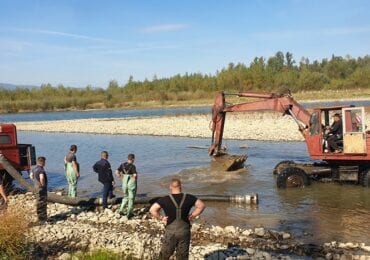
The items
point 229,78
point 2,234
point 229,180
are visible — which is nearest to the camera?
point 2,234

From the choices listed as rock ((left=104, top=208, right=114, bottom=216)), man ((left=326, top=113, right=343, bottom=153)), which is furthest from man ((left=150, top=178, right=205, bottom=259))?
man ((left=326, top=113, right=343, bottom=153))

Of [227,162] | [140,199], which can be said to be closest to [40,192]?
[140,199]

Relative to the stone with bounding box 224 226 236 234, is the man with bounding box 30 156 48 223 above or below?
above

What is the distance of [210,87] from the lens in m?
124

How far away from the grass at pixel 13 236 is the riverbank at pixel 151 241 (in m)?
0.43

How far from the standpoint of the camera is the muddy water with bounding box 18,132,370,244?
39.3 ft

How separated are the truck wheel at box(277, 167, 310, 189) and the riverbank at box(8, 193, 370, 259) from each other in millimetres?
4745

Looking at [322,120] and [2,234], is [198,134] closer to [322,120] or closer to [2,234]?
[322,120]

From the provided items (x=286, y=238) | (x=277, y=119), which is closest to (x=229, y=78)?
(x=277, y=119)

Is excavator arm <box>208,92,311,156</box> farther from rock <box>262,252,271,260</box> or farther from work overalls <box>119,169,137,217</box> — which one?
rock <box>262,252,271,260</box>

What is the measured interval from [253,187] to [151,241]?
745cm

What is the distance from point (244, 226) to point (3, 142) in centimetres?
945

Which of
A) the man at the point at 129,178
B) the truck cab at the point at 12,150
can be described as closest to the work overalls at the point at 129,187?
the man at the point at 129,178

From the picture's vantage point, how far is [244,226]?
11906 mm
